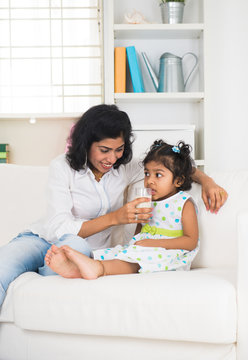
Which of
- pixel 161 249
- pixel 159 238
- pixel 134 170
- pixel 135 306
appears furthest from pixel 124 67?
pixel 135 306

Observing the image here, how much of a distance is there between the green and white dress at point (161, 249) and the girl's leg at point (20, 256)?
9.8 inches

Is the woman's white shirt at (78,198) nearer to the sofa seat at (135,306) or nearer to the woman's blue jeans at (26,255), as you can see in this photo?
the woman's blue jeans at (26,255)

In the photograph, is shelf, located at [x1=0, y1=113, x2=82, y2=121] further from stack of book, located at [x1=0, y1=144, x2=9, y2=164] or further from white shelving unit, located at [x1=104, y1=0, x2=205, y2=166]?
white shelving unit, located at [x1=104, y1=0, x2=205, y2=166]

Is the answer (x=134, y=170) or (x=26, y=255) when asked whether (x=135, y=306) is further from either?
(x=134, y=170)

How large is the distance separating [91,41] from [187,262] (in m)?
2.56

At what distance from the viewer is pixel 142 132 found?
329 cm

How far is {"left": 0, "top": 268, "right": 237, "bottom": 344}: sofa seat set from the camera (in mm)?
1317

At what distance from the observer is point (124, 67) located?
3324 millimetres

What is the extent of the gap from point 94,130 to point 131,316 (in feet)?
2.52

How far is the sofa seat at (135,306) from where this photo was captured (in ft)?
4.32

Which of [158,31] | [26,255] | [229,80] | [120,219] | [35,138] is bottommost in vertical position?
[26,255]

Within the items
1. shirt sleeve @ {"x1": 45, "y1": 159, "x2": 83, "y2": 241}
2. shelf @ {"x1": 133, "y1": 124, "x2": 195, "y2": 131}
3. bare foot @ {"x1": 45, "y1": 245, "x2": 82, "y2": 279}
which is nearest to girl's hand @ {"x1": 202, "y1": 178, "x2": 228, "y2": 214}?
shirt sleeve @ {"x1": 45, "y1": 159, "x2": 83, "y2": 241}

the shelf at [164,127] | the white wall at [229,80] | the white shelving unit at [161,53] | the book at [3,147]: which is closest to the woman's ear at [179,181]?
the shelf at [164,127]

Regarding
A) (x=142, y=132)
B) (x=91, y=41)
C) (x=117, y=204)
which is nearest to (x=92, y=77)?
(x=91, y=41)
